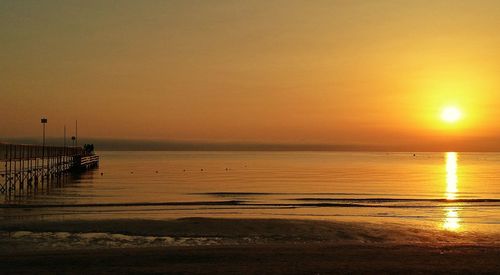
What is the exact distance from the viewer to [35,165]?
161ft

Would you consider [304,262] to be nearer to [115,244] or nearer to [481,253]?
[481,253]

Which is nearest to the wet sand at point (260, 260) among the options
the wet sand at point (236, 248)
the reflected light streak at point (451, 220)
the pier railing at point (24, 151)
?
the wet sand at point (236, 248)

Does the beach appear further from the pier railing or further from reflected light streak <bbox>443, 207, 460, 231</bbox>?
the pier railing

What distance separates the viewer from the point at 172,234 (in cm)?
1923

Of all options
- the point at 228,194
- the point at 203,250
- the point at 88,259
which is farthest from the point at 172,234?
the point at 228,194

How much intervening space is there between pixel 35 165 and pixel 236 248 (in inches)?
1556

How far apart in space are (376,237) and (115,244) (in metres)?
9.74

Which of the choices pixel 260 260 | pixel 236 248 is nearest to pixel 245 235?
pixel 236 248

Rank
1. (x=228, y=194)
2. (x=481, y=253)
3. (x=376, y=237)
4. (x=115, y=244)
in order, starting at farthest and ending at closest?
(x=228, y=194), (x=376, y=237), (x=115, y=244), (x=481, y=253)

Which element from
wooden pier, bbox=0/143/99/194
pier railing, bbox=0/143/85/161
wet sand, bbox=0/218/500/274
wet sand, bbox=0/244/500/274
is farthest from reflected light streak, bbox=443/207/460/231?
pier railing, bbox=0/143/85/161

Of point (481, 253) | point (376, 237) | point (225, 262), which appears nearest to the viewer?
point (225, 262)

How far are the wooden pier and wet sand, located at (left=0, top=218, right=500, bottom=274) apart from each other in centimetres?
1959

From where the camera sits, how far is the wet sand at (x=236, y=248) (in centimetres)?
1295

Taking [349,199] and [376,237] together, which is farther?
[349,199]
